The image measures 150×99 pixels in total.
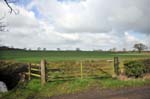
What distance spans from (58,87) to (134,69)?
8.11 metres

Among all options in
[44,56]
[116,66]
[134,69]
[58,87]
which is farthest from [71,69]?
[44,56]

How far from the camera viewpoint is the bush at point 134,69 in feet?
83.6

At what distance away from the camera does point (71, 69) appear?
937 inches

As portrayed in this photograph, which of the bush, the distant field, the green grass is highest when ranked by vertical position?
the distant field

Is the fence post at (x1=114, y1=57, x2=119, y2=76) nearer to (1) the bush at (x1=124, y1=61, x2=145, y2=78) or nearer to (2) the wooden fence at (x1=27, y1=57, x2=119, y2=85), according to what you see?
(2) the wooden fence at (x1=27, y1=57, x2=119, y2=85)

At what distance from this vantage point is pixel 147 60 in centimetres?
2820

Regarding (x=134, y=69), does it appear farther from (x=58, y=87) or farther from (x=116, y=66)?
(x=58, y=87)

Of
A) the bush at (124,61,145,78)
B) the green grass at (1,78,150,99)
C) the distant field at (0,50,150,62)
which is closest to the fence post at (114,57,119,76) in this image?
the bush at (124,61,145,78)

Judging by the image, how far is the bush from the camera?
25.5 m

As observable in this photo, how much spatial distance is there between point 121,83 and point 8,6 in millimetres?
9544

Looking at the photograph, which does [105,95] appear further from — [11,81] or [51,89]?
[11,81]

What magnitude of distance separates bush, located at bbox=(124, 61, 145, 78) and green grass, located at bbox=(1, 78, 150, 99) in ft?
7.07

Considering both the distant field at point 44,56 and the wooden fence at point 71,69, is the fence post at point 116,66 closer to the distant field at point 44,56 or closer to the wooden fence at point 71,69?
the wooden fence at point 71,69

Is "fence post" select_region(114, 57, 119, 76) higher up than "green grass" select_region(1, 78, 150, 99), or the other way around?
"fence post" select_region(114, 57, 119, 76)
